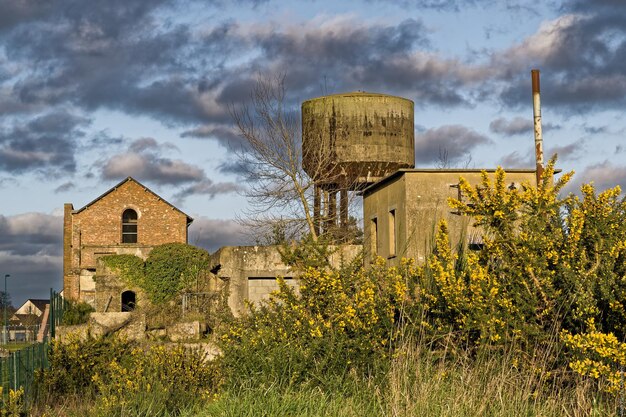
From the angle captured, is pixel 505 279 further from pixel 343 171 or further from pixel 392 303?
pixel 343 171

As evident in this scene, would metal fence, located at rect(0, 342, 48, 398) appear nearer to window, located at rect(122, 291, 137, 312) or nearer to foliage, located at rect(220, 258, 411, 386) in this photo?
foliage, located at rect(220, 258, 411, 386)

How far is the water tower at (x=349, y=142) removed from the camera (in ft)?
94.4

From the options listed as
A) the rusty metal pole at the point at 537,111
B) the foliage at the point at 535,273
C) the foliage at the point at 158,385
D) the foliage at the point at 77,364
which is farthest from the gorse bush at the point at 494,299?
the rusty metal pole at the point at 537,111

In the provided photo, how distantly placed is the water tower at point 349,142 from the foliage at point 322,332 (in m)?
18.0

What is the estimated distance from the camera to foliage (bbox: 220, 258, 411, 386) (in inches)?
362

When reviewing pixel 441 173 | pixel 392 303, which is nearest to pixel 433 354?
pixel 392 303

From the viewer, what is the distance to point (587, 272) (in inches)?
346

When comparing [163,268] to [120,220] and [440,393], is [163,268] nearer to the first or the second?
[120,220]

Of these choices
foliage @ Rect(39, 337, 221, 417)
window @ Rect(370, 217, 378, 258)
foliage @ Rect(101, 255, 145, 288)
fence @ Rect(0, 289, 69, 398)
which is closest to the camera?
foliage @ Rect(39, 337, 221, 417)

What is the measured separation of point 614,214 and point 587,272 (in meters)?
0.74

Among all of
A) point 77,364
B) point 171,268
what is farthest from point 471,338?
point 171,268

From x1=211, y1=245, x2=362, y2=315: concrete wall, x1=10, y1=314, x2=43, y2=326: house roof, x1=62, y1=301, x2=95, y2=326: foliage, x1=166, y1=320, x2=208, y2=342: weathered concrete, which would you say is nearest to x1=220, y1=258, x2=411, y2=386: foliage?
x1=166, y1=320, x2=208, y2=342: weathered concrete

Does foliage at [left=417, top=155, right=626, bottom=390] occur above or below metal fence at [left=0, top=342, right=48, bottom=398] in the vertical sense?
above

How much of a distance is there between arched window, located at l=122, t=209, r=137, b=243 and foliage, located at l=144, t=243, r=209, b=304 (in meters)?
8.86
